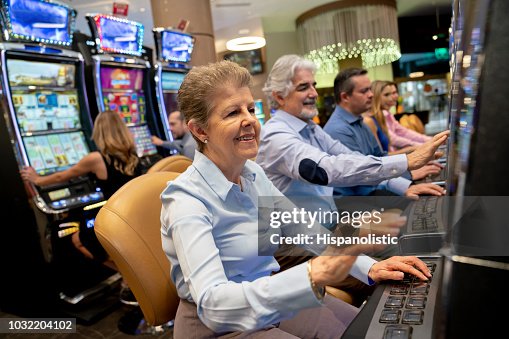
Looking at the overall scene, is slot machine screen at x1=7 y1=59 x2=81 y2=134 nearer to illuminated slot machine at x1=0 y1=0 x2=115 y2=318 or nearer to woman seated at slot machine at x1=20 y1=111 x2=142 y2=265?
illuminated slot machine at x1=0 y1=0 x2=115 y2=318

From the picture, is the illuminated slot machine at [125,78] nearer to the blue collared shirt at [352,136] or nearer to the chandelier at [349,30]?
the blue collared shirt at [352,136]

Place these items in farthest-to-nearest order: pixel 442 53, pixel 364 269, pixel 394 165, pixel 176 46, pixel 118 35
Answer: pixel 442 53, pixel 176 46, pixel 118 35, pixel 394 165, pixel 364 269

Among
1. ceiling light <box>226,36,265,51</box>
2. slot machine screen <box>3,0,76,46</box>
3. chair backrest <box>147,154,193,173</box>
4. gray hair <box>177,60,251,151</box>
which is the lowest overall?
chair backrest <box>147,154,193,173</box>

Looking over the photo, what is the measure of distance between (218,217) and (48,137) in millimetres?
2632

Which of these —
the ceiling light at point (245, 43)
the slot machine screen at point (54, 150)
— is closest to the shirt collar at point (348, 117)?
the slot machine screen at point (54, 150)

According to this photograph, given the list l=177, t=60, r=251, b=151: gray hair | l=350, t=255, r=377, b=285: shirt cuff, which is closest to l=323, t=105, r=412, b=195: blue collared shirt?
l=350, t=255, r=377, b=285: shirt cuff

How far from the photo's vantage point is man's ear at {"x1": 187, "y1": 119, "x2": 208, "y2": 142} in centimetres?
106

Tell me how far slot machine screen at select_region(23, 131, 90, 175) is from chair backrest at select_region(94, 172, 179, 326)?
2022 millimetres

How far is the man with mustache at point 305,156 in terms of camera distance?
1553 millimetres

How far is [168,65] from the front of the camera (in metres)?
4.61

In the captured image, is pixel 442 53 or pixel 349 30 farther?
pixel 442 53

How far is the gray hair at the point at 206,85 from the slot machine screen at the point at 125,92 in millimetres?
3071

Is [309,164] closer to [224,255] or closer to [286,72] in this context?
[286,72]

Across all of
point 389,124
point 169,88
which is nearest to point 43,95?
point 169,88
